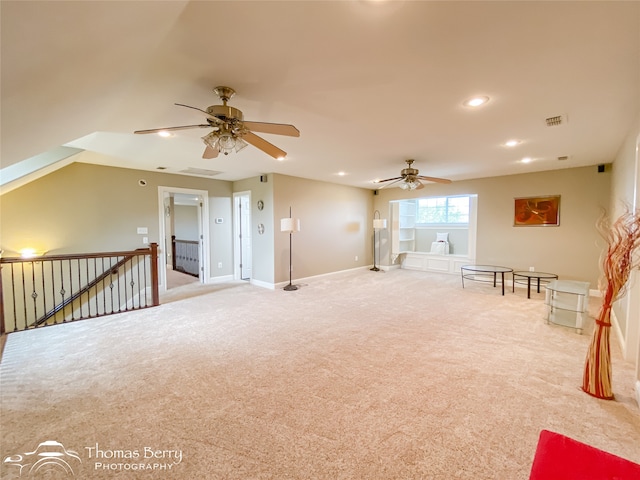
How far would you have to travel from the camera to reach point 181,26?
1.51m

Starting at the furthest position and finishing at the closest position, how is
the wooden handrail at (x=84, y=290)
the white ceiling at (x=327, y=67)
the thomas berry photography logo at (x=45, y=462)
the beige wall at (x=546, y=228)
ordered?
the beige wall at (x=546, y=228) → the wooden handrail at (x=84, y=290) → the thomas berry photography logo at (x=45, y=462) → the white ceiling at (x=327, y=67)

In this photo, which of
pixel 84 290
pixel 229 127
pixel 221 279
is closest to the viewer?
pixel 229 127

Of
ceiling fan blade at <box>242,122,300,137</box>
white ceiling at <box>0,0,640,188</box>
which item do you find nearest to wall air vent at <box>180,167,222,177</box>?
white ceiling at <box>0,0,640,188</box>

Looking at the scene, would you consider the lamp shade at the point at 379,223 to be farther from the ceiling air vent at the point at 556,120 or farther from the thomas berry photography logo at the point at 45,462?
the thomas berry photography logo at the point at 45,462

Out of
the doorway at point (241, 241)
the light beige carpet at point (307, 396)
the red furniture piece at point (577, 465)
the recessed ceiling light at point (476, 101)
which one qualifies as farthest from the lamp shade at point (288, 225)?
the red furniture piece at point (577, 465)

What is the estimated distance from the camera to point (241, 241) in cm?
702

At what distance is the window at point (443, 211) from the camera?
820 cm

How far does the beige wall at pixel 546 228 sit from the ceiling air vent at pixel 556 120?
10.2 ft

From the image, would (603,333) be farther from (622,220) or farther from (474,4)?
(474,4)

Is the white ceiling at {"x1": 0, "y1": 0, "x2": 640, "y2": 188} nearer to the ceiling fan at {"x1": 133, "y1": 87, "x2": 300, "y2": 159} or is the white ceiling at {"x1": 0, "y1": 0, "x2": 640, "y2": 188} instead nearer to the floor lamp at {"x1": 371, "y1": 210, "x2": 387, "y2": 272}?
the ceiling fan at {"x1": 133, "y1": 87, "x2": 300, "y2": 159}

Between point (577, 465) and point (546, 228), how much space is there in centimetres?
614

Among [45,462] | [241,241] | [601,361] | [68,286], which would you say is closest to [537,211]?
[601,361]

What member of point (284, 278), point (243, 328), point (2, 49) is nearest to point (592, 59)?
point (2, 49)

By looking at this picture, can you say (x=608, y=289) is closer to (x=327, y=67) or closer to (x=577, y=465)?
(x=577, y=465)
